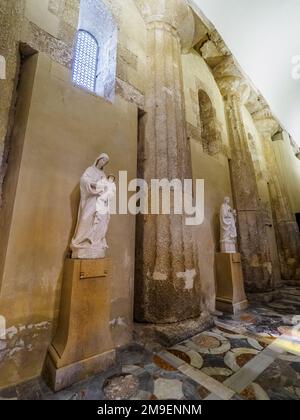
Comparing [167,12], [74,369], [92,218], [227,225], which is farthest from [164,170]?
[167,12]

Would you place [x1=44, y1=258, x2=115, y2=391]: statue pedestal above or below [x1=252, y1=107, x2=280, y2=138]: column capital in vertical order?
below

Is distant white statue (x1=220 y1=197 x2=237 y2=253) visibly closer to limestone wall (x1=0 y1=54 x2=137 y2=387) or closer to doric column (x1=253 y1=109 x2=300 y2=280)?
limestone wall (x1=0 y1=54 x2=137 y2=387)

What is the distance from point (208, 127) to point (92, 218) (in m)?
5.04

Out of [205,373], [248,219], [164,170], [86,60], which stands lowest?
[205,373]

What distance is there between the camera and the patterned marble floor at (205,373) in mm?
1735

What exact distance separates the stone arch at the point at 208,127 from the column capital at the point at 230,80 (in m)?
1.27

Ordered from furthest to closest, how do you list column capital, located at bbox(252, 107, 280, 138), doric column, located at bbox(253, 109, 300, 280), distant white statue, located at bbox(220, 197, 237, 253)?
column capital, located at bbox(252, 107, 280, 138) → doric column, located at bbox(253, 109, 300, 280) → distant white statue, located at bbox(220, 197, 237, 253)

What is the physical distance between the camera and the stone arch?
5.79 metres

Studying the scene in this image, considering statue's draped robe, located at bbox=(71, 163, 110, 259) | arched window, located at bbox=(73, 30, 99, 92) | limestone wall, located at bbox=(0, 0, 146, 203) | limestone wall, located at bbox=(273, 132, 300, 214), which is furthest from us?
limestone wall, located at bbox=(273, 132, 300, 214)

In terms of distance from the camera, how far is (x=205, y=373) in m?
2.02

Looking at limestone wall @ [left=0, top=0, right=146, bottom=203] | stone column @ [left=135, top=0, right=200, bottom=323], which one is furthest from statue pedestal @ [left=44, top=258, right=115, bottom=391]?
limestone wall @ [left=0, top=0, right=146, bottom=203]

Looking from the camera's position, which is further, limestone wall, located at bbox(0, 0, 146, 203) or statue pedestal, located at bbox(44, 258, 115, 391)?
limestone wall, located at bbox(0, 0, 146, 203)

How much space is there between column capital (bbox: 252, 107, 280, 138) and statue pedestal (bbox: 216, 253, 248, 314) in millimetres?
6808

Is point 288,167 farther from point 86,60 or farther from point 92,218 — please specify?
point 92,218
